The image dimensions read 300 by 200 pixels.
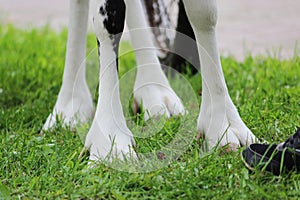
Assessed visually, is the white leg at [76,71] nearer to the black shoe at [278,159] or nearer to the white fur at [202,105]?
the white fur at [202,105]

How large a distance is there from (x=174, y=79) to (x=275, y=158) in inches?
78.9

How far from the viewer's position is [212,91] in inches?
115

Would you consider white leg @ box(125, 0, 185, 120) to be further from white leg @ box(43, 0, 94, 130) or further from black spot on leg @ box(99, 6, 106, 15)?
black spot on leg @ box(99, 6, 106, 15)

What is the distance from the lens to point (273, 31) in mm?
6184

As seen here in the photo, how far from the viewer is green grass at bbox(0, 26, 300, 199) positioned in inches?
97.3

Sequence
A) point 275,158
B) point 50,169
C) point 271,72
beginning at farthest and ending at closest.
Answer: point 271,72
point 50,169
point 275,158

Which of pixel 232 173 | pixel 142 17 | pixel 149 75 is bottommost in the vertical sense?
pixel 232 173

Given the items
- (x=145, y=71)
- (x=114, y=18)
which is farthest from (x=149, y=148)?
(x=145, y=71)

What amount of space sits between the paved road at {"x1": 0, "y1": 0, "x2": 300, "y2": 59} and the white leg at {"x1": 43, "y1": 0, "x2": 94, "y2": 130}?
1.80 m

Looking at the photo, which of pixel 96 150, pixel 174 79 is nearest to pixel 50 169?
pixel 96 150

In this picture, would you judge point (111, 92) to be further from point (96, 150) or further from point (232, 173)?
point (232, 173)

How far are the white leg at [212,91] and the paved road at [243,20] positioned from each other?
A: 86.9 inches

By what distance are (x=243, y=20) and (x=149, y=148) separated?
411cm

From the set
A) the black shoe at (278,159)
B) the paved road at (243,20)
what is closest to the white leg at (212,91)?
the black shoe at (278,159)
